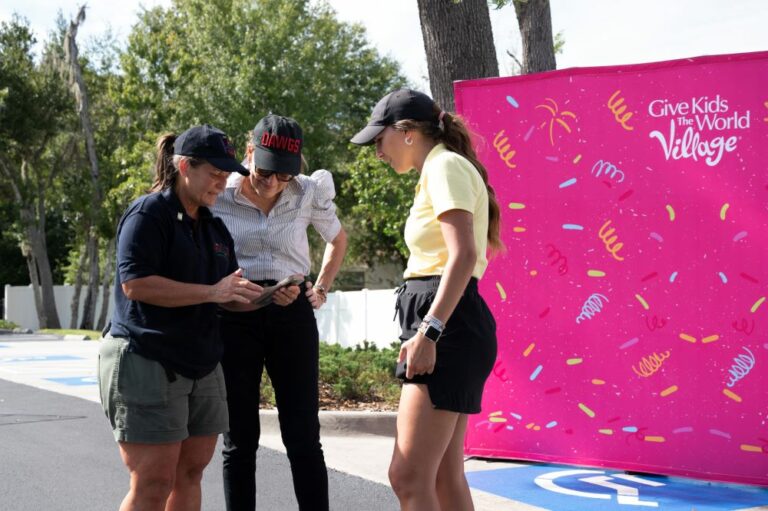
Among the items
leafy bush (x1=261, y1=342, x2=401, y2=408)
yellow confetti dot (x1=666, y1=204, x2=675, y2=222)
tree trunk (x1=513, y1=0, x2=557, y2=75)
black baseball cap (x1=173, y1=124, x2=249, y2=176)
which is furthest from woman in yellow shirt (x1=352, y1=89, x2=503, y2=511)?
tree trunk (x1=513, y1=0, x2=557, y2=75)

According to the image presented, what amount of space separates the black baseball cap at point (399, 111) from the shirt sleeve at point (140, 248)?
2.55 feet

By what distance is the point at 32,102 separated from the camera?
114ft

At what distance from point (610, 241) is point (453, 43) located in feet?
9.49

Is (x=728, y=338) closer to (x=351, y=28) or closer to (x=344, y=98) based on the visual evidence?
(x=344, y=98)

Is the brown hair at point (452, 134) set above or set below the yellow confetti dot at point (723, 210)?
above

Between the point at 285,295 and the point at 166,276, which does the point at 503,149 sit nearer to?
the point at 285,295

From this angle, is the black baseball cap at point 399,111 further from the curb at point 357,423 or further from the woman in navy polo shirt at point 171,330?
the curb at point 357,423

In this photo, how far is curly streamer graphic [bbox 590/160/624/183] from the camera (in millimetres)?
6230

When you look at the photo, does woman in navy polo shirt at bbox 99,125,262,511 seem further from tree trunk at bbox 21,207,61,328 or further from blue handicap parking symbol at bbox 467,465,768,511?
tree trunk at bbox 21,207,61,328

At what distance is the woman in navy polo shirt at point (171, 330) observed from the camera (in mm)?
3551

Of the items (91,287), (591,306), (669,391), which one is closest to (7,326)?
(91,287)

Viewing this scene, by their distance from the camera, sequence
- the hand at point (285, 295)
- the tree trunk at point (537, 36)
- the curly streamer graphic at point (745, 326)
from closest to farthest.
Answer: the hand at point (285, 295), the curly streamer graphic at point (745, 326), the tree trunk at point (537, 36)

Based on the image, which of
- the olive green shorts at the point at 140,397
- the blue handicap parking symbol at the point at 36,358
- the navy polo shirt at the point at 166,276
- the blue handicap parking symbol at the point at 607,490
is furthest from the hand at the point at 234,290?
the blue handicap parking symbol at the point at 36,358

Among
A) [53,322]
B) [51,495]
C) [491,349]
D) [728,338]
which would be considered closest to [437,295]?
[491,349]
